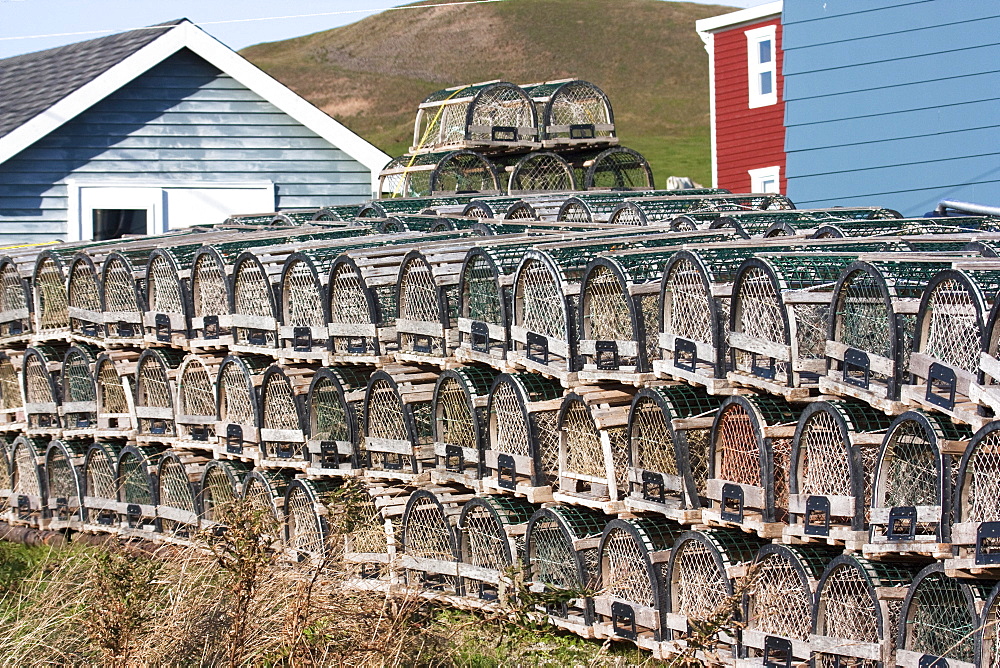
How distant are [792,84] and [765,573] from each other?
7.71m

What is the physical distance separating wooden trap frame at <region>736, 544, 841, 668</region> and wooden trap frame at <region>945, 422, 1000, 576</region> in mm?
784

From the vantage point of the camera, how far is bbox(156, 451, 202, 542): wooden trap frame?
9102 mm

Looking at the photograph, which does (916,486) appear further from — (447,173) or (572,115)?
(572,115)

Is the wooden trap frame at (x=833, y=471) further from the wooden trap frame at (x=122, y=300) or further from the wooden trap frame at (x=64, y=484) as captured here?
the wooden trap frame at (x=64, y=484)

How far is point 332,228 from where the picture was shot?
1052 cm

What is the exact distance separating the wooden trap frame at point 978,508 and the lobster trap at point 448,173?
7.75m

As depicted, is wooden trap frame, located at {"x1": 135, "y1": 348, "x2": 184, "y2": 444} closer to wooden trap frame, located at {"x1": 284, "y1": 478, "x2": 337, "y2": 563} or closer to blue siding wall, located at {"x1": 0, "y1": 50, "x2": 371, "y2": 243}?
wooden trap frame, located at {"x1": 284, "y1": 478, "x2": 337, "y2": 563}

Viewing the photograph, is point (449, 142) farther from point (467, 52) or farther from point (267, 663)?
point (467, 52)

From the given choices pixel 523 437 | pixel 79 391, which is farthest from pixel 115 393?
pixel 523 437

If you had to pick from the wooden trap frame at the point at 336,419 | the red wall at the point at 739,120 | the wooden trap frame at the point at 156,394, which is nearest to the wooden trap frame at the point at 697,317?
the wooden trap frame at the point at 336,419

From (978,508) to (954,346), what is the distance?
2.23ft

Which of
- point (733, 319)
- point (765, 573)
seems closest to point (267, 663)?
point (765, 573)

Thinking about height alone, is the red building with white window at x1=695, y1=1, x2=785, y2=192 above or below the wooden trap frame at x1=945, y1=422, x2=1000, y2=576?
above

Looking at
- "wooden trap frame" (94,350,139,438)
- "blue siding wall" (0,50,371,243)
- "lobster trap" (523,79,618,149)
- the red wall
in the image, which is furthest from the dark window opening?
the red wall
